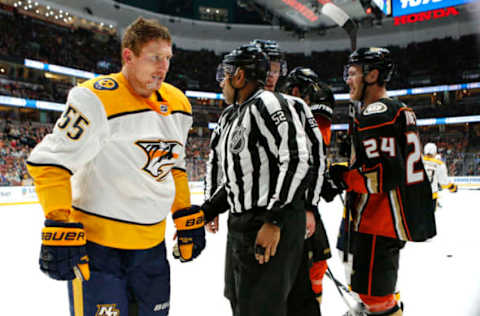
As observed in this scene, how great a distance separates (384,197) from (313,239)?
1.66 feet

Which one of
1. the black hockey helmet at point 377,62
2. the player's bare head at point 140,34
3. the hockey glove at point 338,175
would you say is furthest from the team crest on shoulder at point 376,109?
the player's bare head at point 140,34

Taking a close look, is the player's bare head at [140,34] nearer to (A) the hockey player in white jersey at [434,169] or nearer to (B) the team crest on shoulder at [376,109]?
(B) the team crest on shoulder at [376,109]

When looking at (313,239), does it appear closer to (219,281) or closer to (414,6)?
(219,281)

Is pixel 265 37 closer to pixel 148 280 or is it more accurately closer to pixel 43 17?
pixel 43 17

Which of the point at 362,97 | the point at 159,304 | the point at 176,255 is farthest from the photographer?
the point at 362,97

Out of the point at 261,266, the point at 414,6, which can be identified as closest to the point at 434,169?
the point at 261,266

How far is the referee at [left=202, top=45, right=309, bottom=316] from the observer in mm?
1433

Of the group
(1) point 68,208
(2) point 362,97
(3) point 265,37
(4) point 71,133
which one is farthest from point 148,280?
(3) point 265,37

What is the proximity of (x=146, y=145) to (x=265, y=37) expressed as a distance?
27.2m

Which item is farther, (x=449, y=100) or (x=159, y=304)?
(x=449, y=100)

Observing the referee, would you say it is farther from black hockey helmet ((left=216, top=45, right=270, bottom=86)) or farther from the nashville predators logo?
the nashville predators logo

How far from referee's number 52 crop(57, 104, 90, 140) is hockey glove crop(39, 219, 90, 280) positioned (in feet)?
0.96

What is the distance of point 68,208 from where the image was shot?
122cm

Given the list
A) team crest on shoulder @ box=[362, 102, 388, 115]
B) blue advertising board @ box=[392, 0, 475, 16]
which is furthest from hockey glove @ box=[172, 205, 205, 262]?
blue advertising board @ box=[392, 0, 475, 16]
